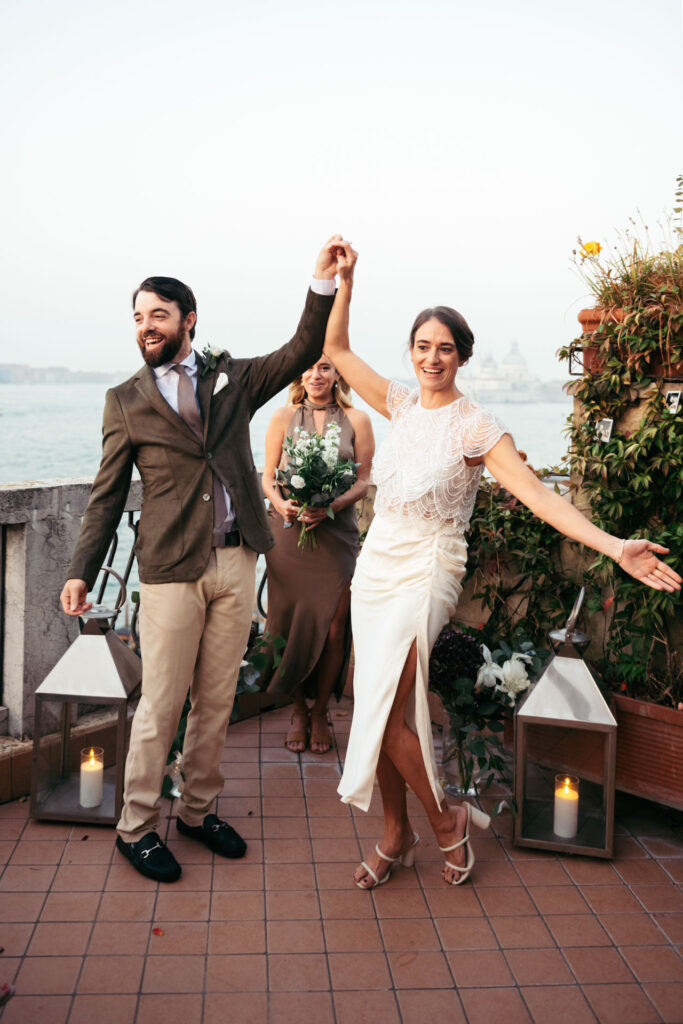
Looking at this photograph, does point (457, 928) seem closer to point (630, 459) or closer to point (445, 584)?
point (445, 584)

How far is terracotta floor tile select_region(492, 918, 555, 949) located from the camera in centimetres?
284

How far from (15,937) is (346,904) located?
1.07 meters

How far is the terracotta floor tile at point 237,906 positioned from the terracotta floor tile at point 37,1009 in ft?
1.82

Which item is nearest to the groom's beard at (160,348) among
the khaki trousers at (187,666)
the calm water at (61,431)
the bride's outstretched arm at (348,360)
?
the bride's outstretched arm at (348,360)

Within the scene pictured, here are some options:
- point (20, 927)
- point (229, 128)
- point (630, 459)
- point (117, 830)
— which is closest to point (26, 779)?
point (117, 830)

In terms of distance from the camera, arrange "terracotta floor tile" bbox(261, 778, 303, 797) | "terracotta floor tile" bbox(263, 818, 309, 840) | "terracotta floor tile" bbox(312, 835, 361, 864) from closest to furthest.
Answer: "terracotta floor tile" bbox(312, 835, 361, 864) < "terracotta floor tile" bbox(263, 818, 309, 840) < "terracotta floor tile" bbox(261, 778, 303, 797)

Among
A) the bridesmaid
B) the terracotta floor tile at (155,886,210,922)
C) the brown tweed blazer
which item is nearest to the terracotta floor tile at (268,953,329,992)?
the terracotta floor tile at (155,886,210,922)

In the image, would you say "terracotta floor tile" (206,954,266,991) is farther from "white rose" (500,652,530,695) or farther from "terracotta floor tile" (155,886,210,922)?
"white rose" (500,652,530,695)

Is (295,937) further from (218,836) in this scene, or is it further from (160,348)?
(160,348)

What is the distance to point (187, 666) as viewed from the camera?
127 inches

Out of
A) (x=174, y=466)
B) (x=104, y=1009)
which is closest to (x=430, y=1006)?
(x=104, y=1009)

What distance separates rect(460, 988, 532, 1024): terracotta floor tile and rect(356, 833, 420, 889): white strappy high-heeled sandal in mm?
636

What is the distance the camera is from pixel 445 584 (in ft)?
10.3

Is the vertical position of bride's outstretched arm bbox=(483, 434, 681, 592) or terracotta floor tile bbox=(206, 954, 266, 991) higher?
bride's outstretched arm bbox=(483, 434, 681, 592)
